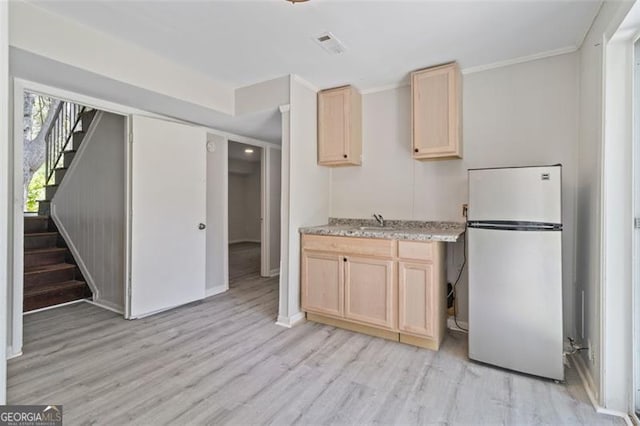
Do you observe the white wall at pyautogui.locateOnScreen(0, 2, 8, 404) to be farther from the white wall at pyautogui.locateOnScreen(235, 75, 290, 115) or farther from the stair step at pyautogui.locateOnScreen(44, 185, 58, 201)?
the stair step at pyautogui.locateOnScreen(44, 185, 58, 201)

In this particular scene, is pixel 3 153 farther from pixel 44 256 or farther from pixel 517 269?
pixel 44 256

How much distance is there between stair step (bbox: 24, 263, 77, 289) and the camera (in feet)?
11.5

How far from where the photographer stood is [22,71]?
7.59ft

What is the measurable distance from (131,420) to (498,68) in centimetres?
368

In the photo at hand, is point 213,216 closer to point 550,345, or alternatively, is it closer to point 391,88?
point 391,88

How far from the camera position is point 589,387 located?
196 cm

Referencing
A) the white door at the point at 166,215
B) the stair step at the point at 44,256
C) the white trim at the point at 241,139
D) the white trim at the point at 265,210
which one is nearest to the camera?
the white door at the point at 166,215

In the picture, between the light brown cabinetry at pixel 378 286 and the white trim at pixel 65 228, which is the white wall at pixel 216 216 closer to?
the white trim at pixel 65 228

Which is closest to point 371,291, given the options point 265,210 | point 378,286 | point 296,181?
point 378,286

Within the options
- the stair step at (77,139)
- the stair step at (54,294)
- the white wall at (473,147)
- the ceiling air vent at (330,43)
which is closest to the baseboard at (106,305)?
the stair step at (54,294)

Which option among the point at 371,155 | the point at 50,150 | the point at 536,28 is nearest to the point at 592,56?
the point at 536,28

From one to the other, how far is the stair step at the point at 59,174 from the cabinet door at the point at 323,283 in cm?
352

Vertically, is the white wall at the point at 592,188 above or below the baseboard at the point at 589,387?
above

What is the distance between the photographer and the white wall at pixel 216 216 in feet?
13.2
